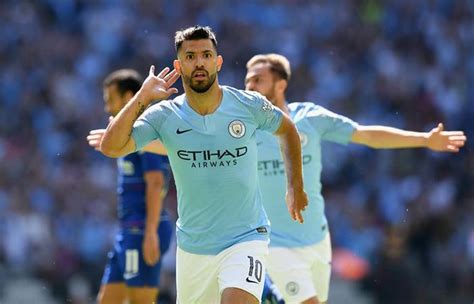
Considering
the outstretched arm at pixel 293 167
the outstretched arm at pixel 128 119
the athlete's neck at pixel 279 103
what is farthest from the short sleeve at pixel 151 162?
the outstretched arm at pixel 128 119

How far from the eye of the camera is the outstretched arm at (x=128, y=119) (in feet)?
21.9

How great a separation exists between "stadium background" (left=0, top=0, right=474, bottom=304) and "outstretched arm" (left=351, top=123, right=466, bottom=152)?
6890mm

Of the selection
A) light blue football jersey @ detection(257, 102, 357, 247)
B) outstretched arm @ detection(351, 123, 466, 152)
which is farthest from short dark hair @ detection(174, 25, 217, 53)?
outstretched arm @ detection(351, 123, 466, 152)

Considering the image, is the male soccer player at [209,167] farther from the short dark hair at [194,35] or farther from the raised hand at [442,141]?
the raised hand at [442,141]

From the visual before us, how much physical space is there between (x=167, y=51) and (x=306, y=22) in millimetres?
2794

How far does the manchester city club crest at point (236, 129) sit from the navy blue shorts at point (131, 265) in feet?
11.0

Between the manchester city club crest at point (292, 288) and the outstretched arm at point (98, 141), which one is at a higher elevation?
the outstretched arm at point (98, 141)

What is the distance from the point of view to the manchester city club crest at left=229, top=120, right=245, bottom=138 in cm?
694

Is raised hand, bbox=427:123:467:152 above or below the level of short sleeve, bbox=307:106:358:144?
below

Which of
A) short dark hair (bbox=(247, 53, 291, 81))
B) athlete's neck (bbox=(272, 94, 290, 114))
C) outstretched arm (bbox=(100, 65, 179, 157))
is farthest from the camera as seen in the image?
short dark hair (bbox=(247, 53, 291, 81))

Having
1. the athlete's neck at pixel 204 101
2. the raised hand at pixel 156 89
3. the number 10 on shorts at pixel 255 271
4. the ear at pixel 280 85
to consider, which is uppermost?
the ear at pixel 280 85

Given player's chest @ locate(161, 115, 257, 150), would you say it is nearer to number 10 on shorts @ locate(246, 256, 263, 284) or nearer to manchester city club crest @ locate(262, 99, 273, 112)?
manchester city club crest @ locate(262, 99, 273, 112)

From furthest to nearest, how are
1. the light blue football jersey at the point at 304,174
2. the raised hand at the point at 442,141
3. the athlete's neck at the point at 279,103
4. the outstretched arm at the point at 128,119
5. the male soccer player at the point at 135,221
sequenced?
the male soccer player at the point at 135,221, the athlete's neck at the point at 279,103, the light blue football jersey at the point at 304,174, the raised hand at the point at 442,141, the outstretched arm at the point at 128,119

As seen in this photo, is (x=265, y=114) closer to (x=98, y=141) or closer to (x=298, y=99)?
(x=98, y=141)
